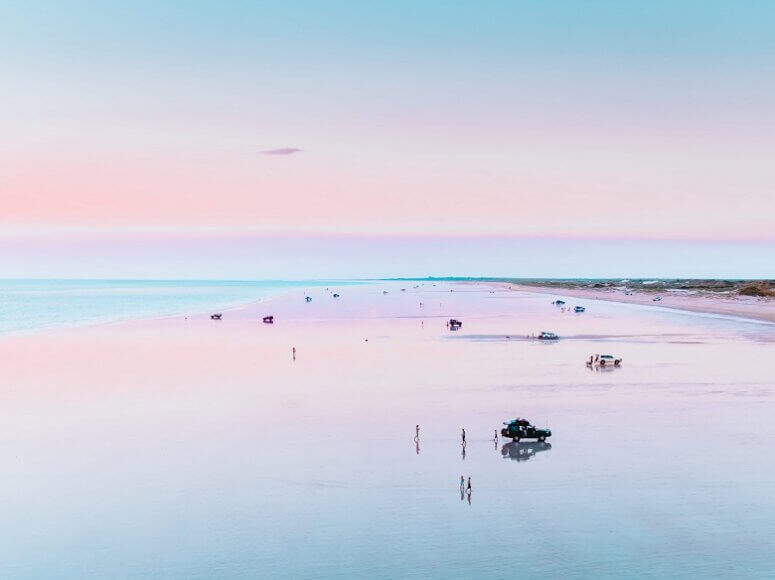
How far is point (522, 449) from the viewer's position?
35188 millimetres

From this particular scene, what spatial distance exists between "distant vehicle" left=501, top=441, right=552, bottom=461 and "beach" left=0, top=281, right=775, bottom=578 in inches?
5.3

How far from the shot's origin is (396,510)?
2647 cm

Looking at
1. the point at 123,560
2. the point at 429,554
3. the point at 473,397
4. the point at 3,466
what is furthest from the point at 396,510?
the point at 473,397

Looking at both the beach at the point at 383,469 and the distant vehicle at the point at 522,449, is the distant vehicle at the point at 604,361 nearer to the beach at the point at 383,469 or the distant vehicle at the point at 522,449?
the beach at the point at 383,469

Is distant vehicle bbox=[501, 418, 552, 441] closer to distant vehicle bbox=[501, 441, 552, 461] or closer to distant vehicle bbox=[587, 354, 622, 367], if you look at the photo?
distant vehicle bbox=[501, 441, 552, 461]

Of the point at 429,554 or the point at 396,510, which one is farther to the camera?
the point at 396,510

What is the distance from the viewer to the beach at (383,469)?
2259 cm

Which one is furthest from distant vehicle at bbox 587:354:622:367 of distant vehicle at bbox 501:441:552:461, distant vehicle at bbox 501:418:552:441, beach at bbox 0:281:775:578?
distant vehicle at bbox 501:441:552:461

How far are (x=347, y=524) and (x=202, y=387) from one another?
30031 mm

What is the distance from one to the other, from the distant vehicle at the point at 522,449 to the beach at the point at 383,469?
13cm

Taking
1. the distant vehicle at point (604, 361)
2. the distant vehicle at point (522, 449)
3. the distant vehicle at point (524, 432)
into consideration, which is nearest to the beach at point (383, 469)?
the distant vehicle at point (522, 449)

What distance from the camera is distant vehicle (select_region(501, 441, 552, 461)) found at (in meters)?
33.9

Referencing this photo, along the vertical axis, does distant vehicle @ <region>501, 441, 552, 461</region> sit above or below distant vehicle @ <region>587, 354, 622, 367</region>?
below

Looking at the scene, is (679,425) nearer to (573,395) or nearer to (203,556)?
(573,395)
